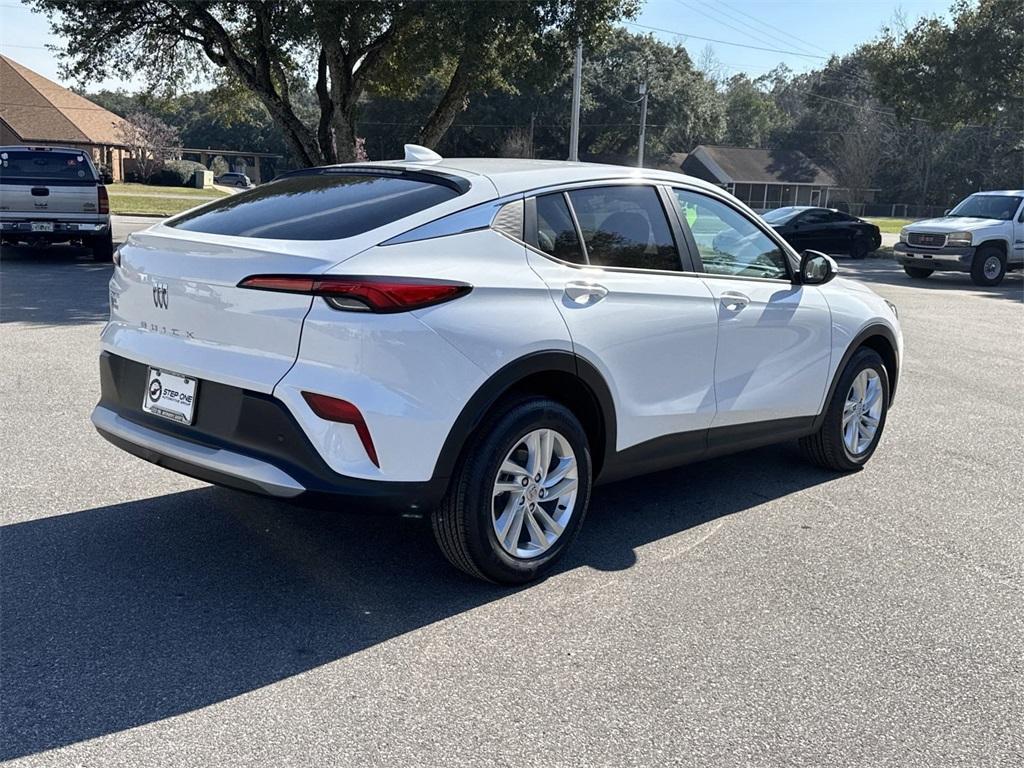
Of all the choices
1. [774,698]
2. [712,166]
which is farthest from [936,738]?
[712,166]

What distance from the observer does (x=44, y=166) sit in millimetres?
15797

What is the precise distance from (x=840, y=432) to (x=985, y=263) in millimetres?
16676

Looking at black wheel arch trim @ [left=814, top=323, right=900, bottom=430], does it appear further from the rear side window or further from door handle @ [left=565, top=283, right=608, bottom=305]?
the rear side window

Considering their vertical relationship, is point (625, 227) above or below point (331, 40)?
below

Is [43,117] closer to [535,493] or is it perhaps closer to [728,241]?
[728,241]

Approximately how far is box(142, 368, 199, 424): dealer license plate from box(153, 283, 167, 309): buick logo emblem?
27 centimetres

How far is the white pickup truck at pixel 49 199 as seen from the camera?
50.0 ft

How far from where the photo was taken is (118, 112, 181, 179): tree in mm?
59875

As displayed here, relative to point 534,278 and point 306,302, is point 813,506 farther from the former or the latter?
point 306,302

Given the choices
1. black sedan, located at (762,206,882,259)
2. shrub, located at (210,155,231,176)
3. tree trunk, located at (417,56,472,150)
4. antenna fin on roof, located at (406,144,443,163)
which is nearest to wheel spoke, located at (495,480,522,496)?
antenna fin on roof, located at (406,144,443,163)

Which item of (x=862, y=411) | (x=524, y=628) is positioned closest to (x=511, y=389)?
(x=524, y=628)

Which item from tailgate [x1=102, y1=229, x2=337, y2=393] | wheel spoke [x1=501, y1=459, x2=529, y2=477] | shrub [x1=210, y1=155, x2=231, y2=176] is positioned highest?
shrub [x1=210, y1=155, x2=231, y2=176]

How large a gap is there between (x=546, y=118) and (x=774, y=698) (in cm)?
5995

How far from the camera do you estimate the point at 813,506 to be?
538cm
